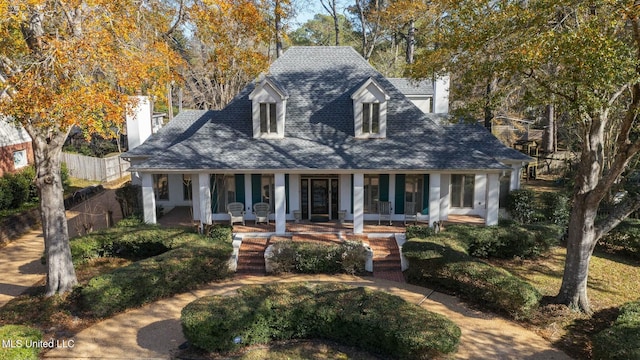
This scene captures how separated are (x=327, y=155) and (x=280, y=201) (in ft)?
9.35

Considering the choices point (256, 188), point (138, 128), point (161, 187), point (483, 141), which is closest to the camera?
point (256, 188)

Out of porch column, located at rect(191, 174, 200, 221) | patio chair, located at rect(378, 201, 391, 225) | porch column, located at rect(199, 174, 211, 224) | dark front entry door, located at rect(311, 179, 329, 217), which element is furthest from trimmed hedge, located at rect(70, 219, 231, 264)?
patio chair, located at rect(378, 201, 391, 225)

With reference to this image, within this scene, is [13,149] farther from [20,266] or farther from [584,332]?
[584,332]

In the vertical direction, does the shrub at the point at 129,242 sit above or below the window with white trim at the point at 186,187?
below

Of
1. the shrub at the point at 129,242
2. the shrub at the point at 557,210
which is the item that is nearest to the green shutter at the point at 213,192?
the shrub at the point at 129,242

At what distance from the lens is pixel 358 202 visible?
58.8 ft

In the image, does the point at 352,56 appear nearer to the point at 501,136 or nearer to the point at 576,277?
the point at 576,277

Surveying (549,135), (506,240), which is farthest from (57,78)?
(549,135)

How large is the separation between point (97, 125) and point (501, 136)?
34726mm

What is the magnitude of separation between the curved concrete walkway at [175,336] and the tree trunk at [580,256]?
6.79 ft

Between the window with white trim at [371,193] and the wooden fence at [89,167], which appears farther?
the wooden fence at [89,167]

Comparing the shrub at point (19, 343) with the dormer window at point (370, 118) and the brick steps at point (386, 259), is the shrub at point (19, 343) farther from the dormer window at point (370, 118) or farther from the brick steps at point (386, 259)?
the dormer window at point (370, 118)

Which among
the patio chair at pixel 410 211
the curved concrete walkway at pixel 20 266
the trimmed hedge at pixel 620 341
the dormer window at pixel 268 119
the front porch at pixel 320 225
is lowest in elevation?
the curved concrete walkway at pixel 20 266

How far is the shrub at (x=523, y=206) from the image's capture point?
20406mm
